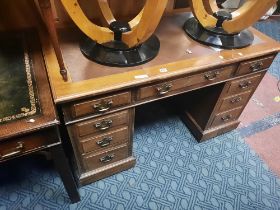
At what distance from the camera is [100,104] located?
954 mm

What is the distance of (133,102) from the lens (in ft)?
3.43

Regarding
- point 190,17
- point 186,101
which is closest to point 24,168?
point 186,101

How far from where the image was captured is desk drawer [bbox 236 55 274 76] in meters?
1.22

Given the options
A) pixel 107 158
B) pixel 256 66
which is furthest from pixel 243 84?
pixel 107 158

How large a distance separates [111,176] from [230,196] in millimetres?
758

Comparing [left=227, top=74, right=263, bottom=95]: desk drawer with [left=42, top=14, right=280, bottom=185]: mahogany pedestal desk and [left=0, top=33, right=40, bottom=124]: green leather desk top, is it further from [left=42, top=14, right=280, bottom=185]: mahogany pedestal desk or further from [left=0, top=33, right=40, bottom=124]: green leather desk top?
[left=0, top=33, right=40, bottom=124]: green leather desk top

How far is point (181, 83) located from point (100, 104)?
411 millimetres

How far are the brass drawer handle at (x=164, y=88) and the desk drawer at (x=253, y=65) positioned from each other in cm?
44

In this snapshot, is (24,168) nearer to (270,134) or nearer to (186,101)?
(186,101)

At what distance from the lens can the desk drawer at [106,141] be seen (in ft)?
3.71

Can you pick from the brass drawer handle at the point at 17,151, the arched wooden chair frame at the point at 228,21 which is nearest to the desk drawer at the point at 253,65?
the arched wooden chair frame at the point at 228,21

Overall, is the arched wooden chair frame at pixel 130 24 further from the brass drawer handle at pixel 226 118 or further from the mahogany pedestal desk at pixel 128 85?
the brass drawer handle at pixel 226 118

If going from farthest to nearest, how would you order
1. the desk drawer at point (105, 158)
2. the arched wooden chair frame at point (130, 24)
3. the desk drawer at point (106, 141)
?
the desk drawer at point (105, 158)
the desk drawer at point (106, 141)
the arched wooden chair frame at point (130, 24)

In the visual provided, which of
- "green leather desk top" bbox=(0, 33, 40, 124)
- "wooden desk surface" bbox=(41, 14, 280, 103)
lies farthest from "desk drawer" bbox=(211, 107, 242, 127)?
"green leather desk top" bbox=(0, 33, 40, 124)
